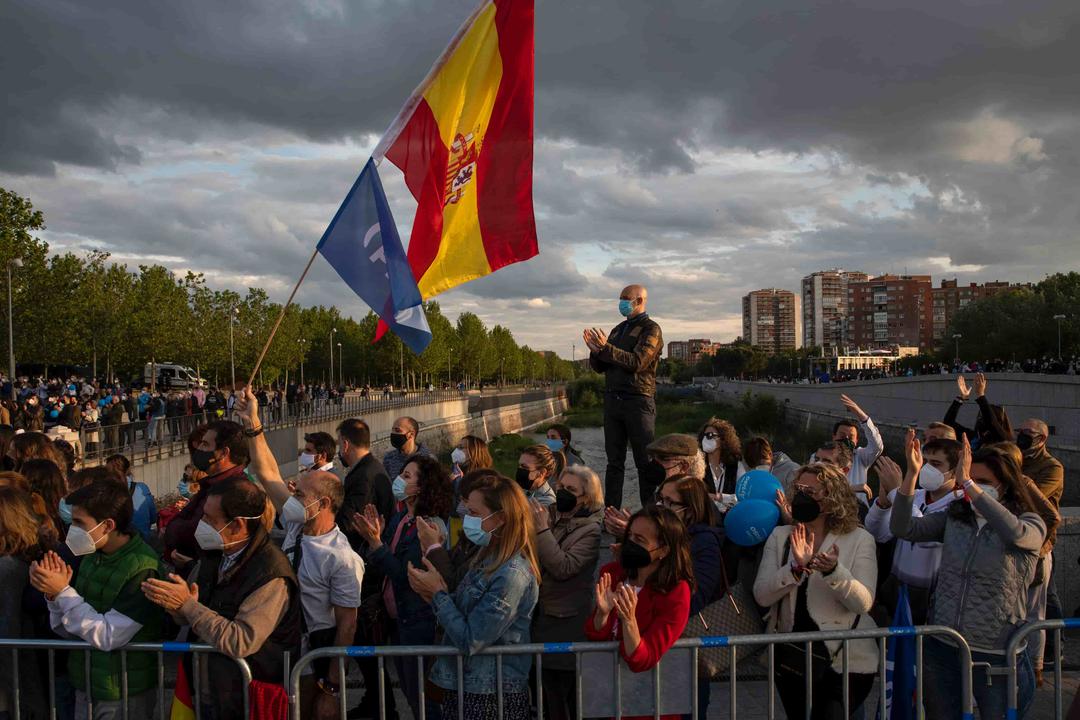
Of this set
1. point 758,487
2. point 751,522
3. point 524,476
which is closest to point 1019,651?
point 751,522

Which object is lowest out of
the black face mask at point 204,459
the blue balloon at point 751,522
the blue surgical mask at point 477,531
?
the blue balloon at point 751,522

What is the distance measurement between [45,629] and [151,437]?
18602 millimetres

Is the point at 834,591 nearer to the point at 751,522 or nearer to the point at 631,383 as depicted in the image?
the point at 751,522

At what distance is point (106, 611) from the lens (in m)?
4.09

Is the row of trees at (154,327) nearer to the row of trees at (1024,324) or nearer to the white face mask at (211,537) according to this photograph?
the white face mask at (211,537)

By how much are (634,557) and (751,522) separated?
98 cm

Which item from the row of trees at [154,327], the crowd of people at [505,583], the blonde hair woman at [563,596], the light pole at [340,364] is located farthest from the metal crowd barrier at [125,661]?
the light pole at [340,364]

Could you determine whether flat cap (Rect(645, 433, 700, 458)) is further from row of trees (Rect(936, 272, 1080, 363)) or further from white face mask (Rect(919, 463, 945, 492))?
row of trees (Rect(936, 272, 1080, 363))

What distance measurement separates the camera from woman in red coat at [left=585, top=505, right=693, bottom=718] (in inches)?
144

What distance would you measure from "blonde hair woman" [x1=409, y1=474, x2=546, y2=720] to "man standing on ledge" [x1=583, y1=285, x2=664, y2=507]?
3.55 meters

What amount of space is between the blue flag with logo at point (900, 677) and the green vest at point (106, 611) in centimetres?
355

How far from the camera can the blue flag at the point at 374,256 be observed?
6574 millimetres

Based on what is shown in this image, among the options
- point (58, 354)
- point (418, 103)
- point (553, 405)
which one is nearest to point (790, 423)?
point (553, 405)

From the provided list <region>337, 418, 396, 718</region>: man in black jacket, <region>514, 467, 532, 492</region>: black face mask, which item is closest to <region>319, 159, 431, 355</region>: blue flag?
<region>337, 418, 396, 718</region>: man in black jacket
